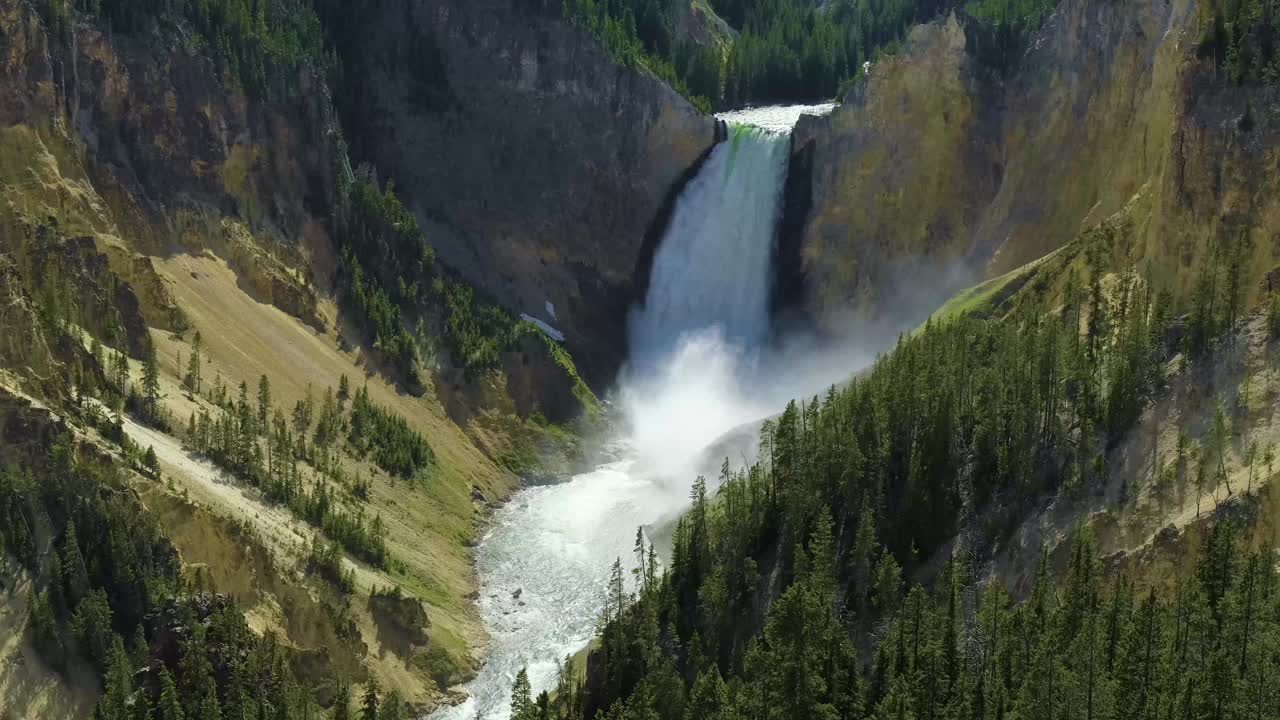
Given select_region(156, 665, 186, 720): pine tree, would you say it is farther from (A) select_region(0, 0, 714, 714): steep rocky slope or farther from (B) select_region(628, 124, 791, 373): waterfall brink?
(B) select_region(628, 124, 791, 373): waterfall brink

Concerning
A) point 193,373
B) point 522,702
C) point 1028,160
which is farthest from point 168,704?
point 1028,160

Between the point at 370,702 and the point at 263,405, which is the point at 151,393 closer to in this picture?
the point at 263,405

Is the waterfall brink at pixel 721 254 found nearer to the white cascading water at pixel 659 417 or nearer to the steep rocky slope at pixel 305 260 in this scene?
the white cascading water at pixel 659 417

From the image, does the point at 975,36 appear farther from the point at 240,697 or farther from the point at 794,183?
the point at 240,697

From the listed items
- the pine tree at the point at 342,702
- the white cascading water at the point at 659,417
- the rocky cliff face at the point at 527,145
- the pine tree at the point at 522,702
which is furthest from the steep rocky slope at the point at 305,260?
the pine tree at the point at 522,702

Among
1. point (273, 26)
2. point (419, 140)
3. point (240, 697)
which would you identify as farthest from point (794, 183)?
point (240, 697)
